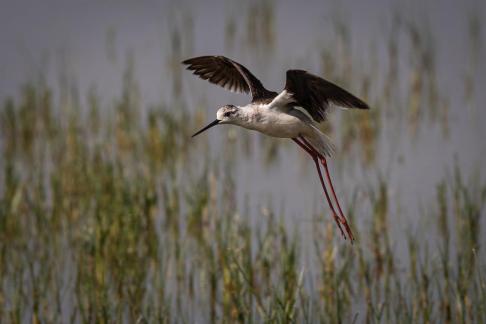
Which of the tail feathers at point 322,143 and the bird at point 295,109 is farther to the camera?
the tail feathers at point 322,143

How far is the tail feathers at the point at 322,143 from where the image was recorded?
5105 millimetres

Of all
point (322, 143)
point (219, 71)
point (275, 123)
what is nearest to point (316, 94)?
point (275, 123)

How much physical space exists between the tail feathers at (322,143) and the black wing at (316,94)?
6.6 inches

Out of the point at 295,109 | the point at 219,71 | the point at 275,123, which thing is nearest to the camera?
the point at 275,123

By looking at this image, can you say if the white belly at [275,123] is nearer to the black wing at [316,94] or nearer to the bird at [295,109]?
the bird at [295,109]

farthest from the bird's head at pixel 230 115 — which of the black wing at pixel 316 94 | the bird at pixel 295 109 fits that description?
the black wing at pixel 316 94

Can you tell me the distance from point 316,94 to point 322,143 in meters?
0.40

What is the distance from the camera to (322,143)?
517 centimetres

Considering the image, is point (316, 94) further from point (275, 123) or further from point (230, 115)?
point (230, 115)

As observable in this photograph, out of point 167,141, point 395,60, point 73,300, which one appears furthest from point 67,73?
point 73,300

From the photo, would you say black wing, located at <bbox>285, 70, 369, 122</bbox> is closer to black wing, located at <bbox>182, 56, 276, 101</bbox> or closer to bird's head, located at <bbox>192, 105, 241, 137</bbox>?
bird's head, located at <bbox>192, 105, 241, 137</bbox>

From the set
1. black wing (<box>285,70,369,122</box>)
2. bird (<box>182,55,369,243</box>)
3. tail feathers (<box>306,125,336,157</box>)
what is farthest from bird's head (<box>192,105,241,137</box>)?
tail feathers (<box>306,125,336,157</box>)

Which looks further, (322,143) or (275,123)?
(322,143)

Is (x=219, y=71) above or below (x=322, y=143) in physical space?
above
